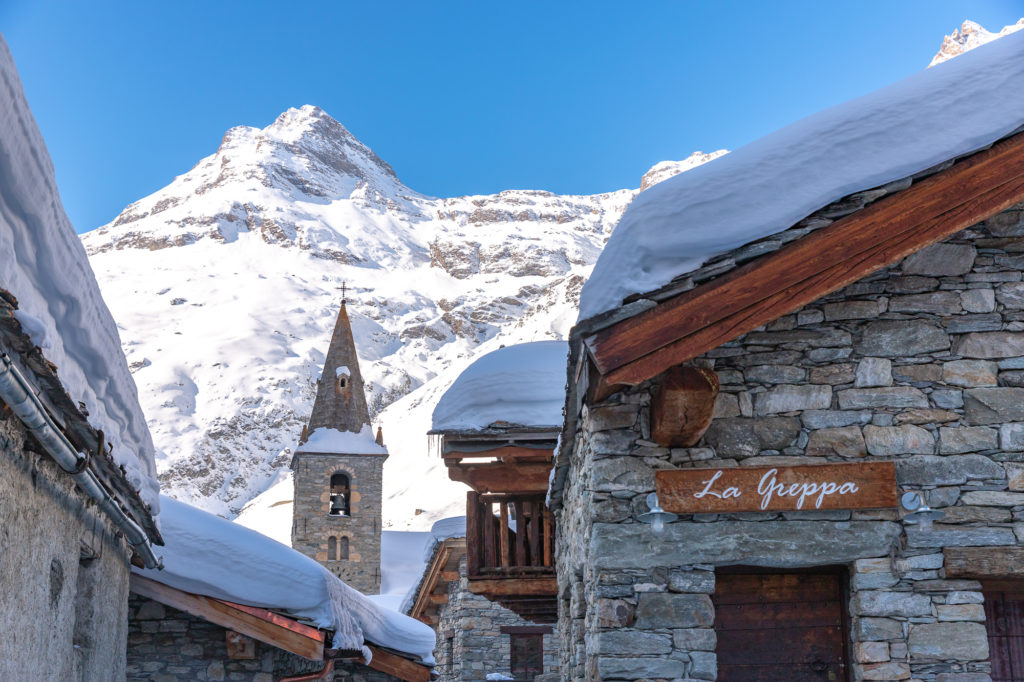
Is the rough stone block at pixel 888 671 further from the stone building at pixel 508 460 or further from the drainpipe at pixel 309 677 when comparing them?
the drainpipe at pixel 309 677

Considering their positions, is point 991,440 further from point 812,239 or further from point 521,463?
point 521,463

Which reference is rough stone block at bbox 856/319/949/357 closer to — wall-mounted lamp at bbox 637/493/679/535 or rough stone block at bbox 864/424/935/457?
rough stone block at bbox 864/424/935/457

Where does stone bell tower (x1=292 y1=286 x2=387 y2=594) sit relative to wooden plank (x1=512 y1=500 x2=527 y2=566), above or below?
above

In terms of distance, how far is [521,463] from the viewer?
10.5 metres

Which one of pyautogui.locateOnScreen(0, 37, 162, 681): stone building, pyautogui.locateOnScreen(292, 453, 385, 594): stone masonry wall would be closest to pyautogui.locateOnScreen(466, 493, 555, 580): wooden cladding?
pyautogui.locateOnScreen(0, 37, 162, 681): stone building

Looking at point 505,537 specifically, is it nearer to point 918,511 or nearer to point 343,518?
point 918,511

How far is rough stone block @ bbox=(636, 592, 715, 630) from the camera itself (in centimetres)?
602

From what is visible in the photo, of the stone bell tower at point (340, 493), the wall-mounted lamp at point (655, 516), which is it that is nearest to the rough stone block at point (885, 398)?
the wall-mounted lamp at point (655, 516)

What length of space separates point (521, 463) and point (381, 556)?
30148mm

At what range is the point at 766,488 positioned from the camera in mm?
6125

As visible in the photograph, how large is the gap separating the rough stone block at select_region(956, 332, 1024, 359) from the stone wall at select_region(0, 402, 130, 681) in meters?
5.41

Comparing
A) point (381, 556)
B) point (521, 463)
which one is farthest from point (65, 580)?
point (381, 556)

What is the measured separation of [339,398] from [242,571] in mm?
30448

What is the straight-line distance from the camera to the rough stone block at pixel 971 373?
6.23 m
